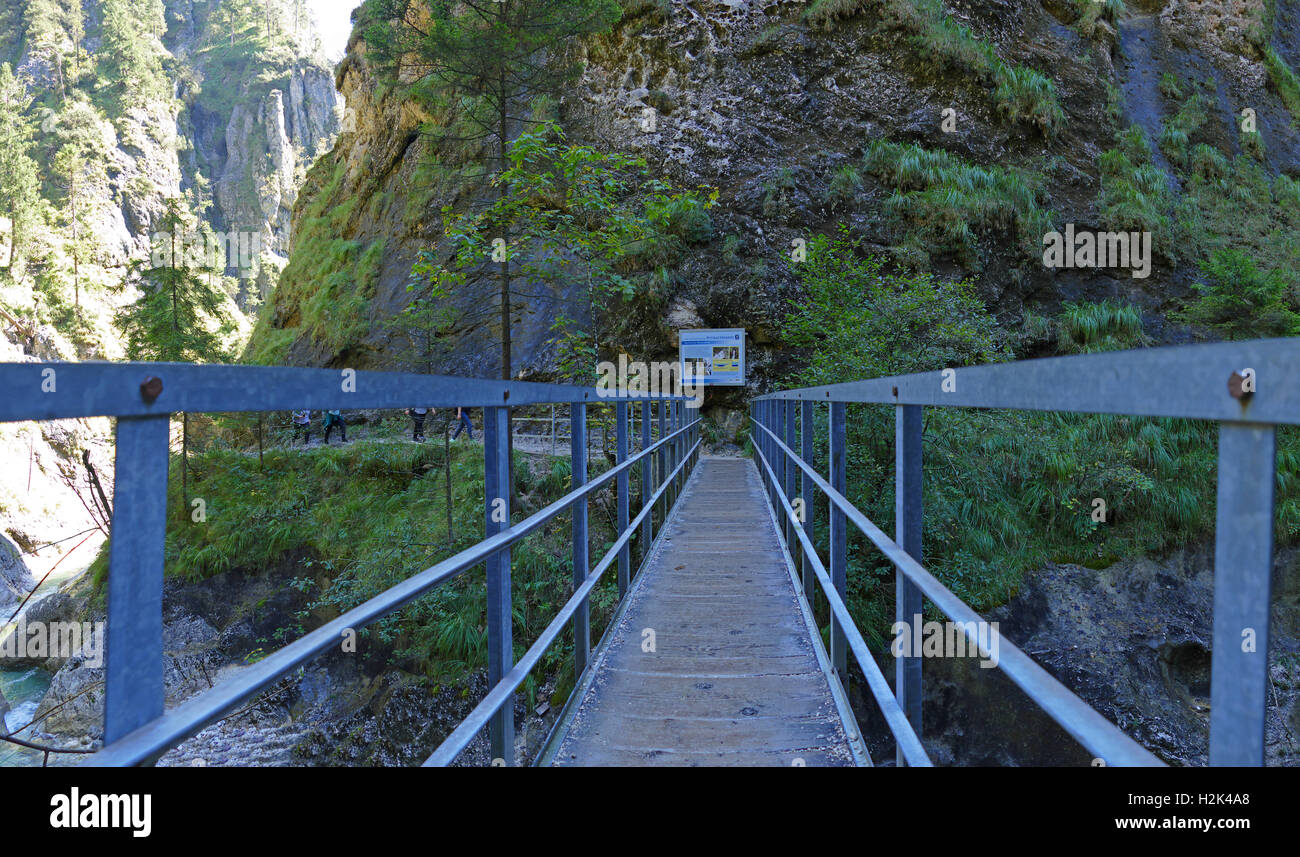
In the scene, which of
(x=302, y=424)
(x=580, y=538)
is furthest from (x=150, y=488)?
(x=302, y=424)

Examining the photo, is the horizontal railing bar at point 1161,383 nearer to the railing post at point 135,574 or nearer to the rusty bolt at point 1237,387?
the rusty bolt at point 1237,387

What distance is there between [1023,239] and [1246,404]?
59.7 ft

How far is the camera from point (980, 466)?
403 inches

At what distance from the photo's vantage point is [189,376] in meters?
0.97

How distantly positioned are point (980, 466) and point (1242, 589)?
10454 millimetres

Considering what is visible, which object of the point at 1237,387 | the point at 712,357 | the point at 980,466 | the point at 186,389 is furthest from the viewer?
the point at 712,357

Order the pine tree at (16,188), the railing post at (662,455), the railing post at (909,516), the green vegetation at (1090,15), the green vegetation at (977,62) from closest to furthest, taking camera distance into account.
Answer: the railing post at (909,516)
the railing post at (662,455)
the green vegetation at (977,62)
the green vegetation at (1090,15)
the pine tree at (16,188)

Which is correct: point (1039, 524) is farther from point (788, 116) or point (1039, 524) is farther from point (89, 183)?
point (89, 183)

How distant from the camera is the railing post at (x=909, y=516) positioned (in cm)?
186

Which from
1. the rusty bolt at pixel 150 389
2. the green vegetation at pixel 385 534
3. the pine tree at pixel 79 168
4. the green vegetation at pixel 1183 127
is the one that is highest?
the pine tree at pixel 79 168

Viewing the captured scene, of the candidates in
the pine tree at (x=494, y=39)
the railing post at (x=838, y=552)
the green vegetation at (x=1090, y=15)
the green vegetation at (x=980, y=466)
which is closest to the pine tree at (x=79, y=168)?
the pine tree at (x=494, y=39)

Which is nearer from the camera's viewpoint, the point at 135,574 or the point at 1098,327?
the point at 135,574

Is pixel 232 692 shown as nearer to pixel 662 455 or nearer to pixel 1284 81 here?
pixel 662 455
